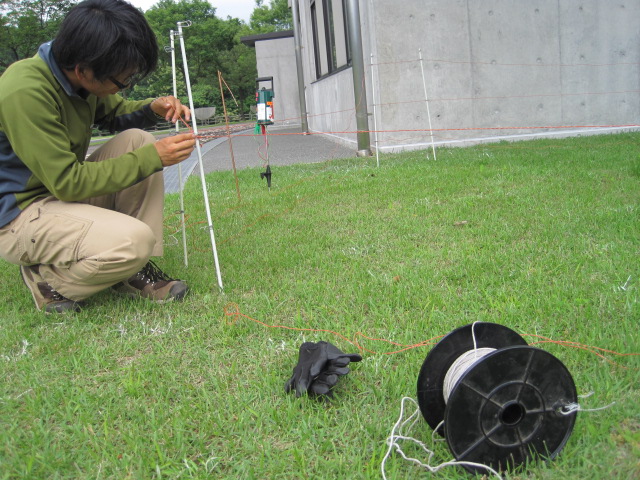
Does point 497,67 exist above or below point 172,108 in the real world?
above

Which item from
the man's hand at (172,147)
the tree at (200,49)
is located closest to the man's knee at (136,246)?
the man's hand at (172,147)

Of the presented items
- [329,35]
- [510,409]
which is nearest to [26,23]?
[329,35]

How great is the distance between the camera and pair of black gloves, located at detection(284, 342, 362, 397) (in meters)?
1.86

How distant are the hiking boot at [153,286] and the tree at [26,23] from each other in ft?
121

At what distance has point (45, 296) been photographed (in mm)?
2779

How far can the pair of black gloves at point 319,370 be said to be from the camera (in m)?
1.86

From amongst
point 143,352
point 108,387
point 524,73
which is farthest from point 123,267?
point 524,73

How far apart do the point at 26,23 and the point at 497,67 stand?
1393 inches

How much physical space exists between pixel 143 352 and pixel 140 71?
1.30m

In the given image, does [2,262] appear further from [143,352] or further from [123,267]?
[143,352]

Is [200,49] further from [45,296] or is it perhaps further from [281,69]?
[45,296]

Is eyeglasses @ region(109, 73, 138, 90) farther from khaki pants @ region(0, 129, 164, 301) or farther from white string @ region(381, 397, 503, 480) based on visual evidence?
white string @ region(381, 397, 503, 480)

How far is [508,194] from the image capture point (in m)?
4.61

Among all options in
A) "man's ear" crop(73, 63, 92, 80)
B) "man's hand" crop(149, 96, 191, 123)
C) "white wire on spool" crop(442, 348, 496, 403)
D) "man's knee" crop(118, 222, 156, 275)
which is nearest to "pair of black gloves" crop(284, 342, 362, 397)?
"white wire on spool" crop(442, 348, 496, 403)
